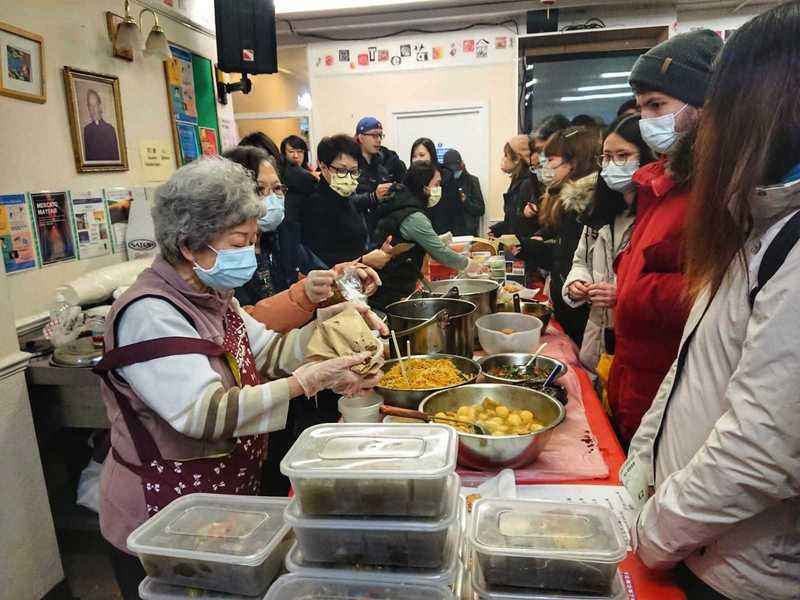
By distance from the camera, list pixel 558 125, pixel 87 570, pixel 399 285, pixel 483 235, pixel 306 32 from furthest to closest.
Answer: pixel 483 235, pixel 306 32, pixel 558 125, pixel 399 285, pixel 87 570

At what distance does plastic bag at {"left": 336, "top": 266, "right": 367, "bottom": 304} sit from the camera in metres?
2.04

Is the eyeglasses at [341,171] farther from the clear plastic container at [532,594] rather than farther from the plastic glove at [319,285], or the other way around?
the clear plastic container at [532,594]

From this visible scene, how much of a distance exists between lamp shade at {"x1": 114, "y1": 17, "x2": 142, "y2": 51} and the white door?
160 inches

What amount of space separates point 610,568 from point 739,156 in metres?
0.75

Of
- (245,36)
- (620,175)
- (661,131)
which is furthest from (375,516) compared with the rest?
(245,36)

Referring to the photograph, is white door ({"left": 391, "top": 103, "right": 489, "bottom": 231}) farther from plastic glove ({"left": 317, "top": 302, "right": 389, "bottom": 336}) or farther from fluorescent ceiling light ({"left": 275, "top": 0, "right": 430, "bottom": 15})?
plastic glove ({"left": 317, "top": 302, "right": 389, "bottom": 336})

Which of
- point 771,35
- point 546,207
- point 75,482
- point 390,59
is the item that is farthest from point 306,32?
point 771,35

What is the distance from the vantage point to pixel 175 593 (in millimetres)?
955

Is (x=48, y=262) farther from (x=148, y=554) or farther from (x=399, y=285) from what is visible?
(x=148, y=554)

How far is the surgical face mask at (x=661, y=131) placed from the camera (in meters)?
1.73

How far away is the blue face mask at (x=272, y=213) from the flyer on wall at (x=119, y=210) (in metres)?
1.36

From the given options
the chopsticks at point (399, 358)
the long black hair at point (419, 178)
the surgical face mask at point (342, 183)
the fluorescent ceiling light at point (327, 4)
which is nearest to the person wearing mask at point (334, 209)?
the surgical face mask at point (342, 183)

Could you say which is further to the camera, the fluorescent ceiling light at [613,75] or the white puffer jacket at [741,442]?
the fluorescent ceiling light at [613,75]

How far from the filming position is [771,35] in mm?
921
